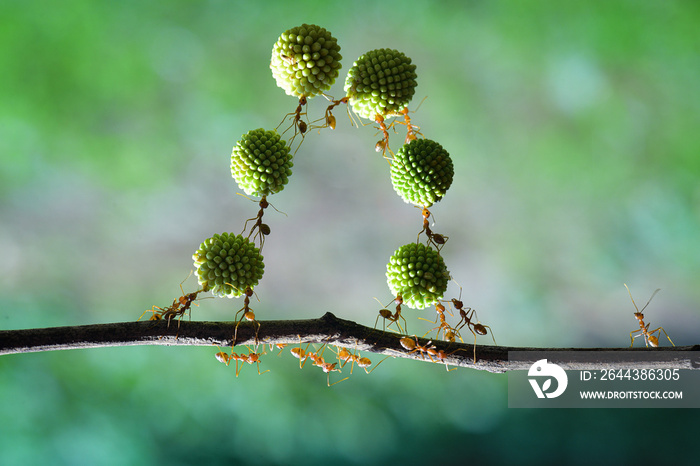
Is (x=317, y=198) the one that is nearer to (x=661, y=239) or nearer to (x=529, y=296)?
(x=529, y=296)

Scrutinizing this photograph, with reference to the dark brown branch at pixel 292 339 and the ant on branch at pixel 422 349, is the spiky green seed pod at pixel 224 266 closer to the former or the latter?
the dark brown branch at pixel 292 339

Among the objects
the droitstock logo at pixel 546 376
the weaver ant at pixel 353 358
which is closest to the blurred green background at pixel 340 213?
the droitstock logo at pixel 546 376

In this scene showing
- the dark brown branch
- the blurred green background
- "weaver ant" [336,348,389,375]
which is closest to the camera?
the dark brown branch

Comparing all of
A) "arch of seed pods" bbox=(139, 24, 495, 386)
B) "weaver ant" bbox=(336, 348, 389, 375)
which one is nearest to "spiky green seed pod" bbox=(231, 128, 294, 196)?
"arch of seed pods" bbox=(139, 24, 495, 386)

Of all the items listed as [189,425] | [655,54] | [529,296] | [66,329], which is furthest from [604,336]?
[66,329]

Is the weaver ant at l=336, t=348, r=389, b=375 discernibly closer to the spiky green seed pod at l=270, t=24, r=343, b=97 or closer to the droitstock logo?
the droitstock logo

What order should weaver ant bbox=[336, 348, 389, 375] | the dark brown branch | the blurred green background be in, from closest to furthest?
the dark brown branch → weaver ant bbox=[336, 348, 389, 375] → the blurred green background
